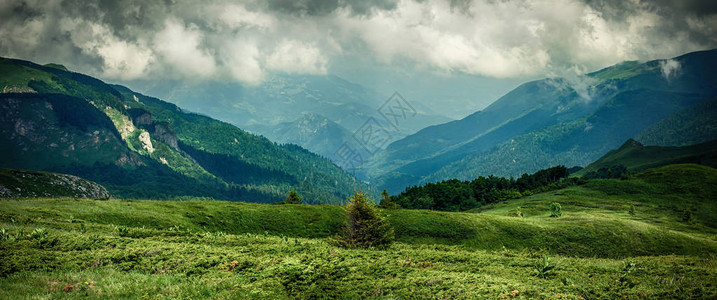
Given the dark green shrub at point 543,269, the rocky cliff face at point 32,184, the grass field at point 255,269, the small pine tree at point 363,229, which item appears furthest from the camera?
the rocky cliff face at point 32,184

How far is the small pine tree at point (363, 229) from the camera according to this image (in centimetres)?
3872

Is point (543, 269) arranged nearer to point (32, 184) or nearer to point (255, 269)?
point (255, 269)

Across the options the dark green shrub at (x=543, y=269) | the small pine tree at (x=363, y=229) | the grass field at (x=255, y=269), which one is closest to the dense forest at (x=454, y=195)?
the small pine tree at (x=363, y=229)

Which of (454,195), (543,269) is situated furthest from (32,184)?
(543,269)

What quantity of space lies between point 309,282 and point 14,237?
21.0 meters

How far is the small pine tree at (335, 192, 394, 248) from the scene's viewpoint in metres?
38.7

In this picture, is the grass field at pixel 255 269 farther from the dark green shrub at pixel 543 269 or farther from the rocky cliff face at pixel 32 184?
the rocky cliff face at pixel 32 184

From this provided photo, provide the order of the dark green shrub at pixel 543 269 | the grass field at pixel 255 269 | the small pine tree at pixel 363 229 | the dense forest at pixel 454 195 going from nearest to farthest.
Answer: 1. the grass field at pixel 255 269
2. the dark green shrub at pixel 543 269
3. the small pine tree at pixel 363 229
4. the dense forest at pixel 454 195

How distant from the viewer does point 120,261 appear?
23906mm

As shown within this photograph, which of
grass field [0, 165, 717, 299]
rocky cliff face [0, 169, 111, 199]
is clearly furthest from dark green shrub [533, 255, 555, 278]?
rocky cliff face [0, 169, 111, 199]

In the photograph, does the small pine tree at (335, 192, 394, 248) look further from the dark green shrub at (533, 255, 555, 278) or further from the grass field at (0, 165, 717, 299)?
the dark green shrub at (533, 255, 555, 278)

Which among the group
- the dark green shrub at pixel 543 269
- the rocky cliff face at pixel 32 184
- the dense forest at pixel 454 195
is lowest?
the dark green shrub at pixel 543 269

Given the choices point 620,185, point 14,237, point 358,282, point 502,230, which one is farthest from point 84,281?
point 620,185

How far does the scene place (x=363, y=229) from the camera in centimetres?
3944
